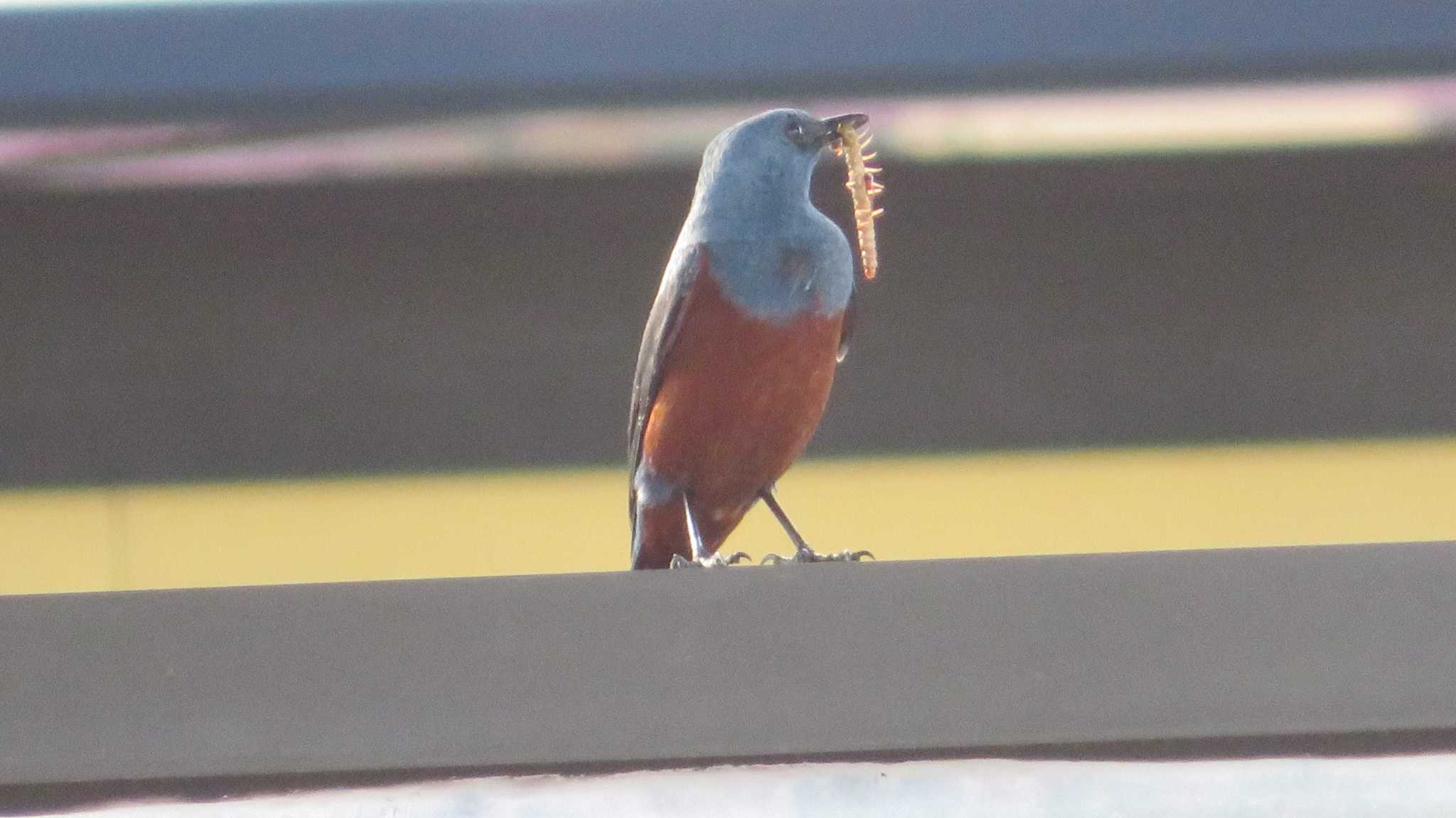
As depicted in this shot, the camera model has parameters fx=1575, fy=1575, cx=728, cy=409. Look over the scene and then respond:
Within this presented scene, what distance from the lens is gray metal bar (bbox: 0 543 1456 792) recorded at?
114 cm

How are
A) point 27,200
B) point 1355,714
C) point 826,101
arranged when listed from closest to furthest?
point 1355,714, point 826,101, point 27,200

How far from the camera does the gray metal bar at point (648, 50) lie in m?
2.36

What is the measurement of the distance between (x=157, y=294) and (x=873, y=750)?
2.10 meters

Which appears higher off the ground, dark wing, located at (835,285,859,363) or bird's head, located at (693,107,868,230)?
bird's head, located at (693,107,868,230)

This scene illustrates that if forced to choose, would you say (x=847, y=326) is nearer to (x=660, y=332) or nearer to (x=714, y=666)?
(x=660, y=332)

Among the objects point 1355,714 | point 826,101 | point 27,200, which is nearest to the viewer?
point 1355,714

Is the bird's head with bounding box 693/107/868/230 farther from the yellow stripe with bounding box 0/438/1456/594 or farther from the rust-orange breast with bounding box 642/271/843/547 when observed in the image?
the yellow stripe with bounding box 0/438/1456/594

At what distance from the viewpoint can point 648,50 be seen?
238cm

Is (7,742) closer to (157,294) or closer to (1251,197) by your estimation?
(157,294)

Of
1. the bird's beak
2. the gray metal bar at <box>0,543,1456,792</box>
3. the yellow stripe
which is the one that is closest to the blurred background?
the yellow stripe

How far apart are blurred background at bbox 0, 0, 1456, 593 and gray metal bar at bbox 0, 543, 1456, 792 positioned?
1613mm

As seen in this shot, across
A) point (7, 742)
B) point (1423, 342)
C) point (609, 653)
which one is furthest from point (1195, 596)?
point (1423, 342)

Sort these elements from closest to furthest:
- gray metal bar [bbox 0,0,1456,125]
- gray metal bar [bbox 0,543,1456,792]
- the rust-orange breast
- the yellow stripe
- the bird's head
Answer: gray metal bar [bbox 0,543,1456,792] < the rust-orange breast < the bird's head < gray metal bar [bbox 0,0,1456,125] < the yellow stripe

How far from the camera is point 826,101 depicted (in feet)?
8.14
